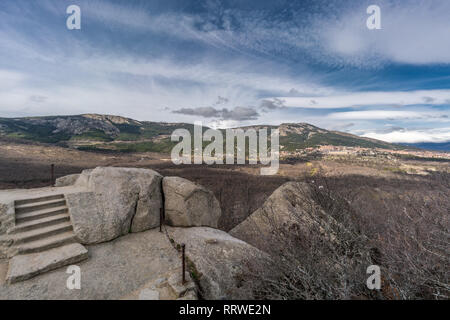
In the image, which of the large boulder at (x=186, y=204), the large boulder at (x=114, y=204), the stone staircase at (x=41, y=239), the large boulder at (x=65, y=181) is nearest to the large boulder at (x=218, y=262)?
the large boulder at (x=186, y=204)

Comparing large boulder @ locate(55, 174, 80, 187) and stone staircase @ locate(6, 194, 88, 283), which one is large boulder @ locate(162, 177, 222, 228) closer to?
stone staircase @ locate(6, 194, 88, 283)

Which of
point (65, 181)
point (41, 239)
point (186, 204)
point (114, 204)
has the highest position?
point (65, 181)

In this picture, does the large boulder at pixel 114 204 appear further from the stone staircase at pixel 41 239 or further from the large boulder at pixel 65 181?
the large boulder at pixel 65 181

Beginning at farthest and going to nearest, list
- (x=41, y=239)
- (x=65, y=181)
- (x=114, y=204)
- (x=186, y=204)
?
(x=65, y=181) → (x=186, y=204) → (x=114, y=204) → (x=41, y=239)

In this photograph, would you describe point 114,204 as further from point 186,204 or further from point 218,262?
point 218,262

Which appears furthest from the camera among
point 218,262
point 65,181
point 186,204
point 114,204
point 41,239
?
point 65,181

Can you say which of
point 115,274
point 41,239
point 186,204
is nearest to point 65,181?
point 41,239
